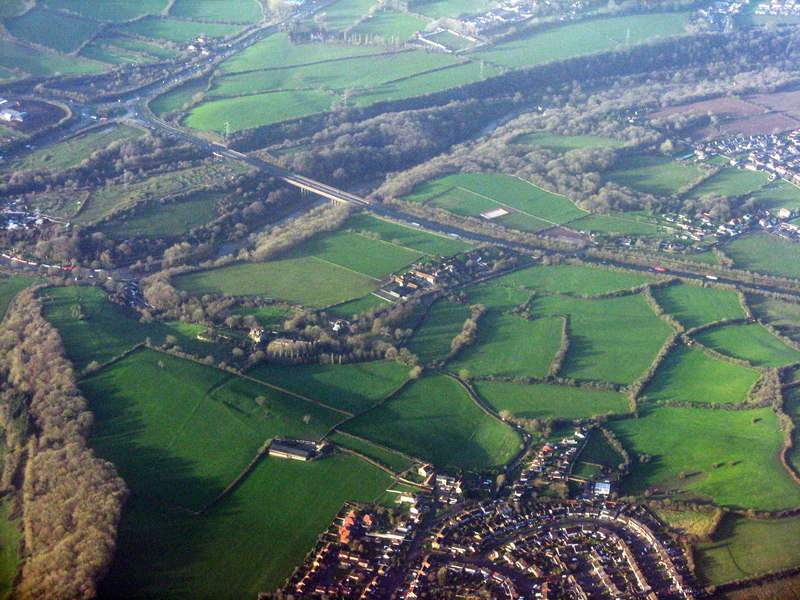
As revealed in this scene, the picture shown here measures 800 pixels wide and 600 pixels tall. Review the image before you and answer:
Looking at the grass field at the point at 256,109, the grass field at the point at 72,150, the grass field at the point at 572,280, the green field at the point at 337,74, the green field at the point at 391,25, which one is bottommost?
the grass field at the point at 572,280

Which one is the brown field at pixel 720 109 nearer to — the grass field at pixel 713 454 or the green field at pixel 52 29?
the grass field at pixel 713 454

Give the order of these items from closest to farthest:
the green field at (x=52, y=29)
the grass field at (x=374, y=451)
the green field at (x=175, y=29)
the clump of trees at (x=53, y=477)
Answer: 1. the clump of trees at (x=53, y=477)
2. the grass field at (x=374, y=451)
3. the green field at (x=52, y=29)
4. the green field at (x=175, y=29)

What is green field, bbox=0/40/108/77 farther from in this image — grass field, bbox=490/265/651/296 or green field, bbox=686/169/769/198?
green field, bbox=686/169/769/198

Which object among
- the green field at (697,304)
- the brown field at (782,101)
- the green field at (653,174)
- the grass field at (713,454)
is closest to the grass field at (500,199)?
the green field at (653,174)

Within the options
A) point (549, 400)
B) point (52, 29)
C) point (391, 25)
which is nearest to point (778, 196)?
point (549, 400)

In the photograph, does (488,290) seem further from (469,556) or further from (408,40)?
(408,40)

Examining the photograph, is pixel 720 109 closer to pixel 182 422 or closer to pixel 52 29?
pixel 182 422

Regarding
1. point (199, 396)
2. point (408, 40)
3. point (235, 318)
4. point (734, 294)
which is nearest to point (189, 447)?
point (199, 396)
